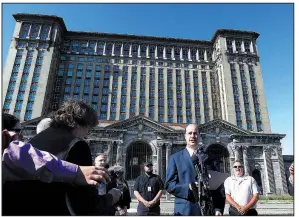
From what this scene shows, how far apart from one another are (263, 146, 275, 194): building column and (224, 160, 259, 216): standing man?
36.0 meters

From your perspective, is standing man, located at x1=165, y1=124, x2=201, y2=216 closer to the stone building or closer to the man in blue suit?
the man in blue suit

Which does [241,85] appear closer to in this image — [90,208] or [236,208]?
[236,208]

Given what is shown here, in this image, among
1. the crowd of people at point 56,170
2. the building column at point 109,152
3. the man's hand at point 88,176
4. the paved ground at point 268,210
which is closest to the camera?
the crowd of people at point 56,170

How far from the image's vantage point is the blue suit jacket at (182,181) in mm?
4203

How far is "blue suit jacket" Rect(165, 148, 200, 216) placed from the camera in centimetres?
420

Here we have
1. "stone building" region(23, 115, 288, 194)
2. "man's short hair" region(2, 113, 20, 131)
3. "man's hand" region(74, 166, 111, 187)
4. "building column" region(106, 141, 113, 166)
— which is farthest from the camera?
"stone building" region(23, 115, 288, 194)

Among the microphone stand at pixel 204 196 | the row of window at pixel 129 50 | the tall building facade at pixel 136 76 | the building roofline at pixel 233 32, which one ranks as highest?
the building roofline at pixel 233 32

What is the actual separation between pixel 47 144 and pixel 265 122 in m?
56.0

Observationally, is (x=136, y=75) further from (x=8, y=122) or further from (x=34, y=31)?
(x=8, y=122)

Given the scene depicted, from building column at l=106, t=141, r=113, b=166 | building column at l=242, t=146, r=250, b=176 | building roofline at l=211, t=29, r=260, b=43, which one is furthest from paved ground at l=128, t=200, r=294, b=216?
building roofline at l=211, t=29, r=260, b=43

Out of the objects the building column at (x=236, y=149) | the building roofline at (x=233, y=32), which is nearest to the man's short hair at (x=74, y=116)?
the building column at (x=236, y=149)

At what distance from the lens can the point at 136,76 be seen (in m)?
59.5

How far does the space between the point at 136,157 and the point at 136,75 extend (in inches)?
1123

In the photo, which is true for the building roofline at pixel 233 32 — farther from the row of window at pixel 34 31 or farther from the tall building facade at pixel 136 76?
the row of window at pixel 34 31
